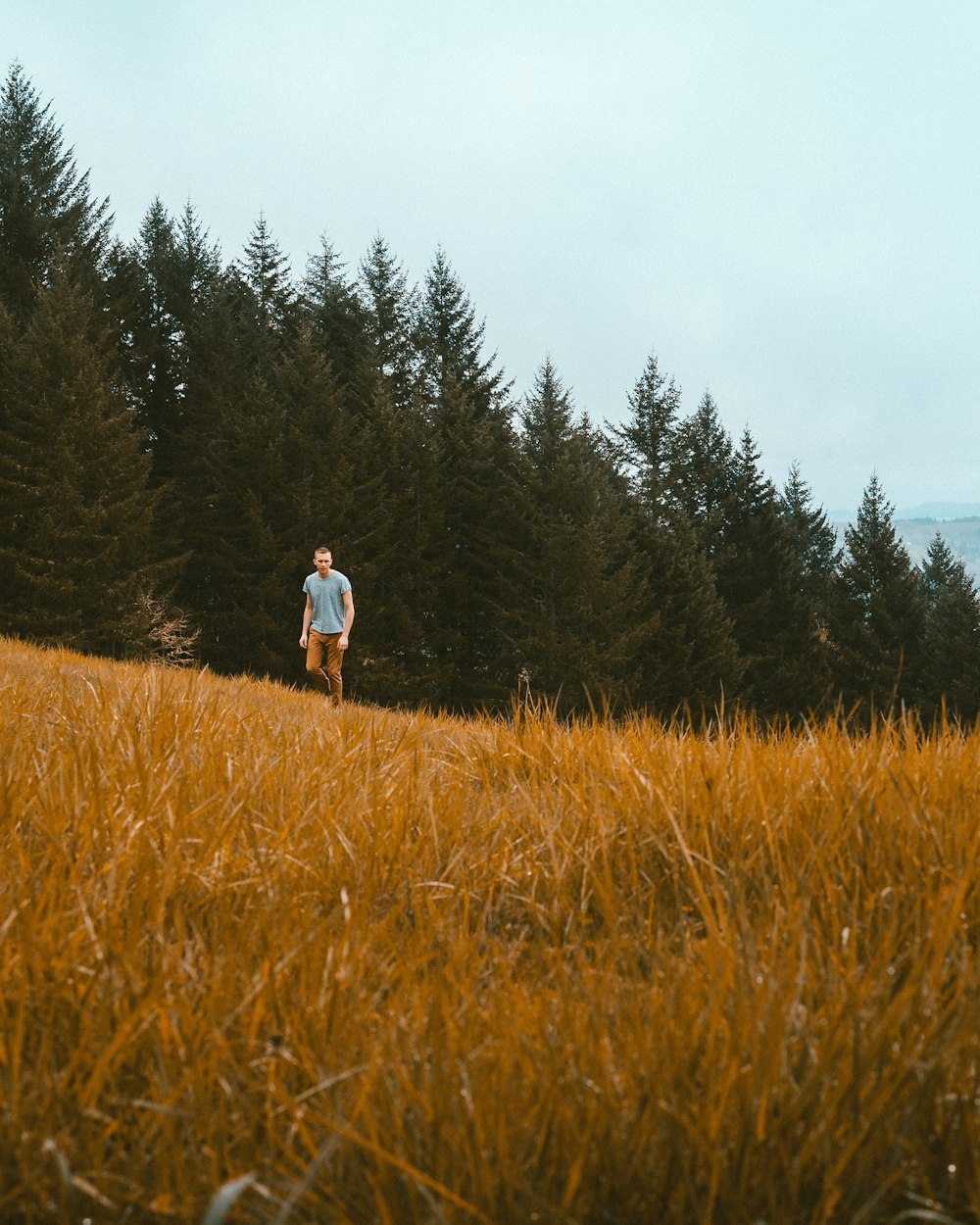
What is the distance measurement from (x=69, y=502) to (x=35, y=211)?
47.7 ft

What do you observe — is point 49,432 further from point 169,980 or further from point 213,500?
point 169,980

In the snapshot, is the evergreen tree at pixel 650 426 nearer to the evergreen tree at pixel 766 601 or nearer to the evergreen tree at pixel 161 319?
the evergreen tree at pixel 766 601

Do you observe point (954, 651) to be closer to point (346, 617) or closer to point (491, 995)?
point (346, 617)

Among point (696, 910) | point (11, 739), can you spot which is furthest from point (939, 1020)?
point (11, 739)

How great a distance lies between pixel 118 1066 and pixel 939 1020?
1102 millimetres

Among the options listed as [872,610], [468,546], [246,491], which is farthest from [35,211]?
[872,610]

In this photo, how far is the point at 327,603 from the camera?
13070 millimetres

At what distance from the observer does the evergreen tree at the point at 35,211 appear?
111 feet

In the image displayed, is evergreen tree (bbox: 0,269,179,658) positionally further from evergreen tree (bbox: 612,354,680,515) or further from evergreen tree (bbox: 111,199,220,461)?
evergreen tree (bbox: 612,354,680,515)

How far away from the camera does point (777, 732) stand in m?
3.16

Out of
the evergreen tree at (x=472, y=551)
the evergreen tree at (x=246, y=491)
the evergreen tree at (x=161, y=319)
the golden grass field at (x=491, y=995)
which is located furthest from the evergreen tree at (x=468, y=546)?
the golden grass field at (x=491, y=995)

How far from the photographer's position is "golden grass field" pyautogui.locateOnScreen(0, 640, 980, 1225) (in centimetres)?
108

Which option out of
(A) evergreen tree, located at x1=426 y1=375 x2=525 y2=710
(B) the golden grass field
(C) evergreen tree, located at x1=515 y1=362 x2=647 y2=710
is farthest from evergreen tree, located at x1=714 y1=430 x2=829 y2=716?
(B) the golden grass field

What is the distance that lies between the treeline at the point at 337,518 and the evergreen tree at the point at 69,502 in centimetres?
8
